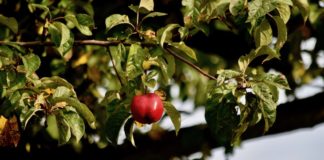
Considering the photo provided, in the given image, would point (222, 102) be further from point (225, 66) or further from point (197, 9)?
point (225, 66)

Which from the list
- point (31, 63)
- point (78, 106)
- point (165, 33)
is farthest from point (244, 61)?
point (31, 63)

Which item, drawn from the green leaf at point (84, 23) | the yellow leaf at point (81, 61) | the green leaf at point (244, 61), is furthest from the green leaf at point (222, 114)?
the yellow leaf at point (81, 61)

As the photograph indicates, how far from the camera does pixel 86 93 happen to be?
3662mm


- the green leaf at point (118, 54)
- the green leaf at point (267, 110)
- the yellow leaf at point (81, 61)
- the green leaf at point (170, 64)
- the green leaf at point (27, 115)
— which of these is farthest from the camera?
the yellow leaf at point (81, 61)

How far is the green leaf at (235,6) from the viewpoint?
7.77 feet

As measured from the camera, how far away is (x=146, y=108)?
2.38 meters

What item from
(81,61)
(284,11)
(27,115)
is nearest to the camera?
(27,115)

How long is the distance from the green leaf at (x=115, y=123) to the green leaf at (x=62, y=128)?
190 millimetres

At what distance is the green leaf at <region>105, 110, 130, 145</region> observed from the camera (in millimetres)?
2523

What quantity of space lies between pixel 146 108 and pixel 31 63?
39cm

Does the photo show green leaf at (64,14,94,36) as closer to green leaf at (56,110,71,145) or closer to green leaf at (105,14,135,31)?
green leaf at (105,14,135,31)

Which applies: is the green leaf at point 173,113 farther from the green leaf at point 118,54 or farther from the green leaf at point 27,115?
the green leaf at point 27,115

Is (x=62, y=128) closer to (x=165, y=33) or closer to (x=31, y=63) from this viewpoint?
(x=31, y=63)

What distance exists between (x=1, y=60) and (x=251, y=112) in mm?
796
